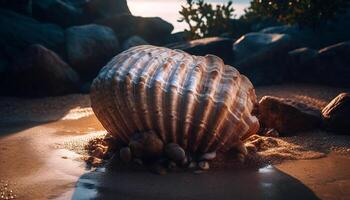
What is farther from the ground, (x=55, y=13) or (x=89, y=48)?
(x=55, y=13)

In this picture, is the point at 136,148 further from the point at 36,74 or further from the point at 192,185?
the point at 36,74

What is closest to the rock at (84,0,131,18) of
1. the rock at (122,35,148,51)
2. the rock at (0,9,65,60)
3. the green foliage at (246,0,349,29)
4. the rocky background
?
the rocky background

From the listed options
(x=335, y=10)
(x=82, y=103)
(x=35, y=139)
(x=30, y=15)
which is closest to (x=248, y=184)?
(x=35, y=139)

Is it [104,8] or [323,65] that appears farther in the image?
[104,8]

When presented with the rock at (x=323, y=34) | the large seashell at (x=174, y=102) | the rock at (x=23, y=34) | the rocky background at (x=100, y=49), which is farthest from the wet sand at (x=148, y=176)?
the rock at (x=323, y=34)

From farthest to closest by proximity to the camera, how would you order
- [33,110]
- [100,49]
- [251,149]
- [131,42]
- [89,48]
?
[131,42] < [100,49] < [89,48] < [33,110] < [251,149]

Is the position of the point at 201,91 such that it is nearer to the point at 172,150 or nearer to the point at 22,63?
the point at 172,150

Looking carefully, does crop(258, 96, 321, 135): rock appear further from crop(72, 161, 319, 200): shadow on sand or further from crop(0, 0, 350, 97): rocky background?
crop(0, 0, 350, 97): rocky background

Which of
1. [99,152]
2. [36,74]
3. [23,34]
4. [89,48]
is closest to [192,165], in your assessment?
[99,152]
